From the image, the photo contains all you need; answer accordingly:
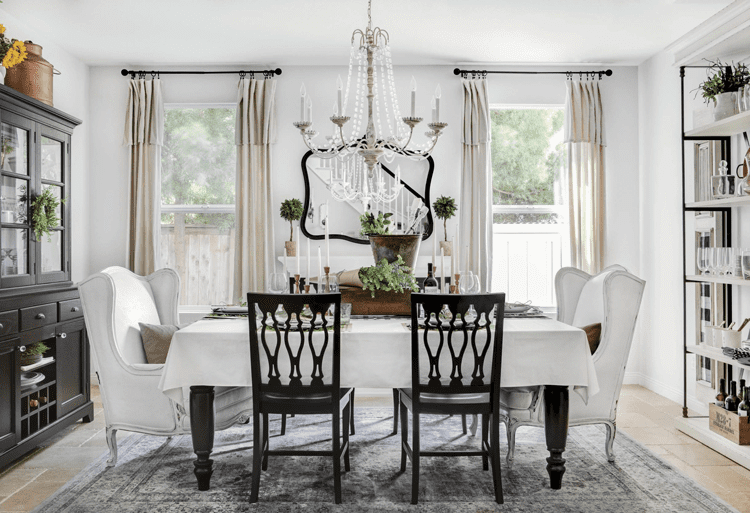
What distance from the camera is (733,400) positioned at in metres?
3.24

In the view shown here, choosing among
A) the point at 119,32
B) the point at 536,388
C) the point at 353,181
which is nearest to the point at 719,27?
the point at 536,388

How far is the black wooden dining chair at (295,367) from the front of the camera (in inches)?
93.9

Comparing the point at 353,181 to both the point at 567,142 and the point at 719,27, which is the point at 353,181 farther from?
the point at 719,27

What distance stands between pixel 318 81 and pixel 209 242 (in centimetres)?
167

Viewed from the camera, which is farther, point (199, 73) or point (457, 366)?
point (199, 73)

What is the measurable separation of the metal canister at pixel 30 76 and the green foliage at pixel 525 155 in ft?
11.2

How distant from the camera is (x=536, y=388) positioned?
9.12 feet

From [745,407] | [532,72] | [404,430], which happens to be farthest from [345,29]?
[745,407]

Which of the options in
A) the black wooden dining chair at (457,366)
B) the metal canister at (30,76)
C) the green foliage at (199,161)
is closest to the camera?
the black wooden dining chair at (457,366)

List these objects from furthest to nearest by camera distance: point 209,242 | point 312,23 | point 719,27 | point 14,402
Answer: point 209,242
point 312,23
point 719,27
point 14,402

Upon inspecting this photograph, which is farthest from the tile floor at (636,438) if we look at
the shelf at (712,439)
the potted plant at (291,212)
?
the potted plant at (291,212)

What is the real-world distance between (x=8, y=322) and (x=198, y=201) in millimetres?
2268

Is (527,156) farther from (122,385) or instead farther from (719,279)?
(122,385)

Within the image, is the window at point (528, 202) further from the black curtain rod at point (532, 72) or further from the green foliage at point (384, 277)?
the green foliage at point (384, 277)
